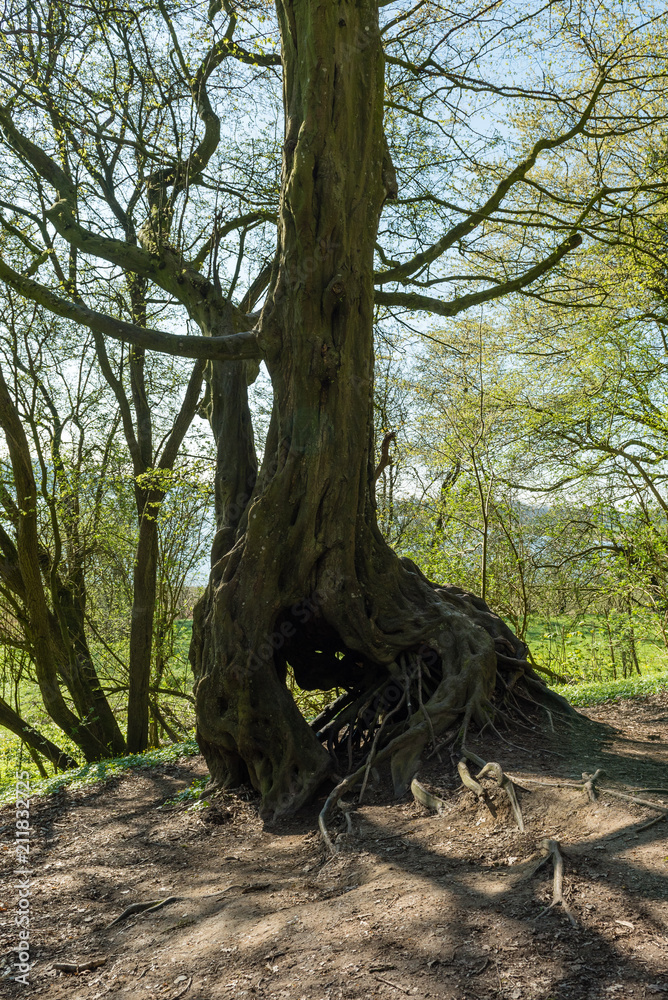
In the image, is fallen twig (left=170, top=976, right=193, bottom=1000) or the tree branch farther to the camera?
the tree branch

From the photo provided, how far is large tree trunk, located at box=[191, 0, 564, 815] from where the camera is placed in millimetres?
5496

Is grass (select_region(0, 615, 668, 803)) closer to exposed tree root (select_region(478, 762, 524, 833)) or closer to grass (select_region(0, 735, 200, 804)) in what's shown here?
grass (select_region(0, 735, 200, 804))

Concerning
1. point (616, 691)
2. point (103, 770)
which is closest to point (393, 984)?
point (103, 770)

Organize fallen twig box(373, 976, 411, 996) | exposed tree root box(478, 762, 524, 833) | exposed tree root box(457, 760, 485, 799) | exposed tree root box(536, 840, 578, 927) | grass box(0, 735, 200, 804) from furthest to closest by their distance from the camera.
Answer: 1. grass box(0, 735, 200, 804)
2. exposed tree root box(457, 760, 485, 799)
3. exposed tree root box(478, 762, 524, 833)
4. exposed tree root box(536, 840, 578, 927)
5. fallen twig box(373, 976, 411, 996)

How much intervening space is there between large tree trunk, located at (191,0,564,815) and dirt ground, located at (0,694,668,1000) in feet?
2.53

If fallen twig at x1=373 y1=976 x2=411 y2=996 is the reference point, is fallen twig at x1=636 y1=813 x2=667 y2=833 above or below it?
above

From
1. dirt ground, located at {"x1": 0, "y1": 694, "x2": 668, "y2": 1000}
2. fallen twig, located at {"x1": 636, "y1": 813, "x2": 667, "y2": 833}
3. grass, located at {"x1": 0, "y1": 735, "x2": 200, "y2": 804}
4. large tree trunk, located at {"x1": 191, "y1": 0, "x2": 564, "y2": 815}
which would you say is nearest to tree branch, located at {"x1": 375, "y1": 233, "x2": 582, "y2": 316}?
large tree trunk, located at {"x1": 191, "y1": 0, "x2": 564, "y2": 815}

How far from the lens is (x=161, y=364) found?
1230 cm

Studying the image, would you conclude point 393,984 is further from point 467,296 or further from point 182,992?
point 467,296

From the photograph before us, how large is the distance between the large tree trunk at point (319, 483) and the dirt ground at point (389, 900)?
2.53ft

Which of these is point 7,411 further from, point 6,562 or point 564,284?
point 564,284

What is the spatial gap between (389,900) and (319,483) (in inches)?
128

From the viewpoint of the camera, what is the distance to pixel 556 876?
2.77 m

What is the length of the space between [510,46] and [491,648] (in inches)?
288
